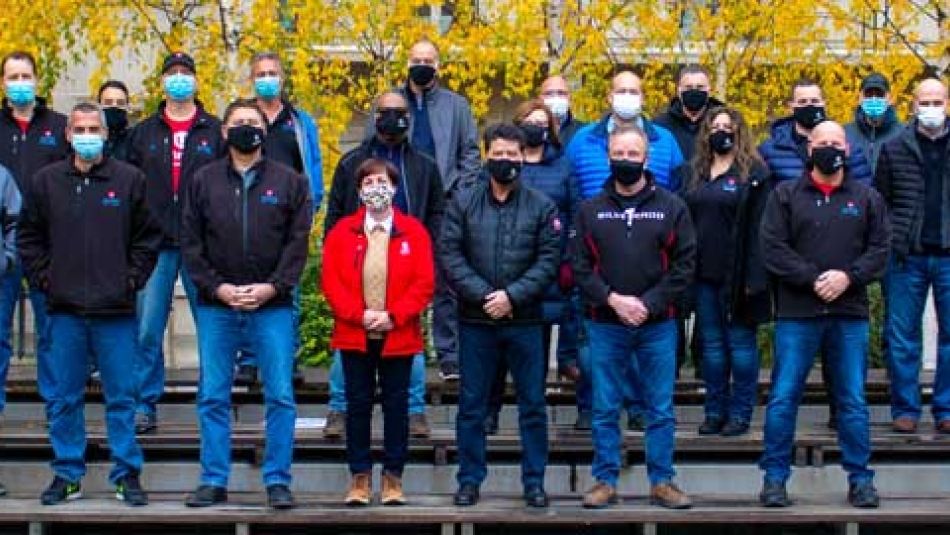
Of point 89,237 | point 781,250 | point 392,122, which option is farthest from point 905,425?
point 89,237

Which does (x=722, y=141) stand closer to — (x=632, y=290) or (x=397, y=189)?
(x=632, y=290)

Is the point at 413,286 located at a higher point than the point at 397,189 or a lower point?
lower

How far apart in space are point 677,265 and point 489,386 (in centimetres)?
133

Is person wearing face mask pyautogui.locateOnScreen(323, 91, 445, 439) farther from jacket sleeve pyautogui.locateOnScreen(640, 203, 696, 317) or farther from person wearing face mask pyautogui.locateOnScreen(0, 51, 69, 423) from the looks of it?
person wearing face mask pyautogui.locateOnScreen(0, 51, 69, 423)

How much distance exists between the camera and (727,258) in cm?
1019

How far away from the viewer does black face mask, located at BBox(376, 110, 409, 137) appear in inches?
388

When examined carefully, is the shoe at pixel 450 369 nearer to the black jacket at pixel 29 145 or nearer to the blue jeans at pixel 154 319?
the blue jeans at pixel 154 319

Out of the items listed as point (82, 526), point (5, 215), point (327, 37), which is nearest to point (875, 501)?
point (82, 526)

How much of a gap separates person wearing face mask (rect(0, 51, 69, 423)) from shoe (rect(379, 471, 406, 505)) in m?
2.54

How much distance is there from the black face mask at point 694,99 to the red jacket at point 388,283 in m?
2.43

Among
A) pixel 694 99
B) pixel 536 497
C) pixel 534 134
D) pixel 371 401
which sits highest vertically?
pixel 694 99

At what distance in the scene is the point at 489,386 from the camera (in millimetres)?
9391

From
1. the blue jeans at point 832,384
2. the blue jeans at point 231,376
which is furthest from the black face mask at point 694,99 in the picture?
the blue jeans at point 231,376

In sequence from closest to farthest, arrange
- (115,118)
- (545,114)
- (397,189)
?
1. (397,189)
2. (545,114)
3. (115,118)
